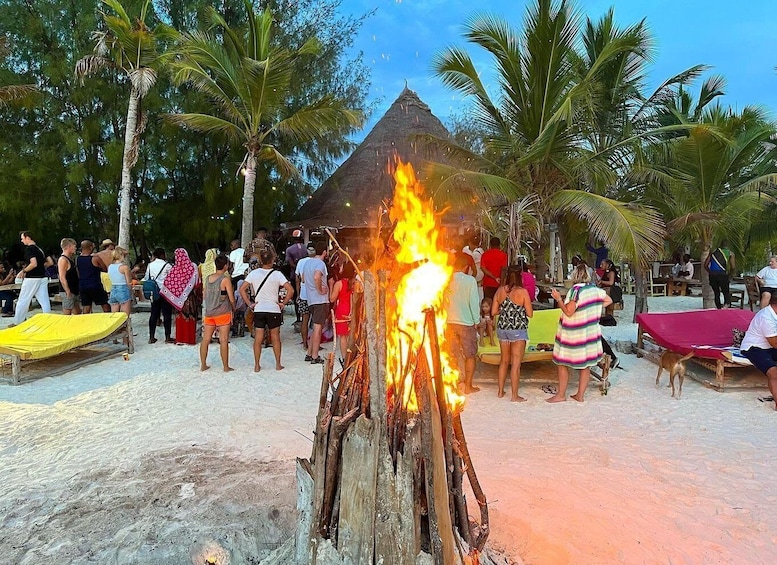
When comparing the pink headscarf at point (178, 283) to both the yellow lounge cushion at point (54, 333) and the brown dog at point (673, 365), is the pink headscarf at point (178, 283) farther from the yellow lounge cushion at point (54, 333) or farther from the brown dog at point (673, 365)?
the brown dog at point (673, 365)

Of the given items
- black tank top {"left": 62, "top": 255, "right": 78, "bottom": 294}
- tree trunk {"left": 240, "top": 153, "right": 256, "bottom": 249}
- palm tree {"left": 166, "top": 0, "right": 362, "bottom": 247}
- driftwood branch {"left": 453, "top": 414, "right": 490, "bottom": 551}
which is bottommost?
driftwood branch {"left": 453, "top": 414, "right": 490, "bottom": 551}

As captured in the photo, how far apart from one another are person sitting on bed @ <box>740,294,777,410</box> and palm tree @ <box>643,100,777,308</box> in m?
5.30

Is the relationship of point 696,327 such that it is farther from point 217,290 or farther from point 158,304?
point 158,304

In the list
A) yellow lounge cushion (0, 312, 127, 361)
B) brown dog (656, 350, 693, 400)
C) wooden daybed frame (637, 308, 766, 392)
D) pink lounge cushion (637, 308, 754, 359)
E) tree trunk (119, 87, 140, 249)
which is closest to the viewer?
brown dog (656, 350, 693, 400)

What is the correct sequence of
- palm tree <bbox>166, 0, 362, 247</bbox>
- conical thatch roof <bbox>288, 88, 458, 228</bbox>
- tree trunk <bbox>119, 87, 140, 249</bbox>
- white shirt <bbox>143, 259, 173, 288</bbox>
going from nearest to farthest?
white shirt <bbox>143, 259, 173, 288</bbox> → palm tree <bbox>166, 0, 362, 247</bbox> → tree trunk <bbox>119, 87, 140, 249</bbox> → conical thatch roof <bbox>288, 88, 458, 228</bbox>

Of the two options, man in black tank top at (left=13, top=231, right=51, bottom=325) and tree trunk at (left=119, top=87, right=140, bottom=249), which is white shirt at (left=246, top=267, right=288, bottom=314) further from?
tree trunk at (left=119, top=87, right=140, bottom=249)

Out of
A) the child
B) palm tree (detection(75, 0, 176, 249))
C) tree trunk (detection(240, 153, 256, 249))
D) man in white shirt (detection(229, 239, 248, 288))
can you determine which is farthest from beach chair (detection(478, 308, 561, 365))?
palm tree (detection(75, 0, 176, 249))

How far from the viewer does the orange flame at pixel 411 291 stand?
2578 mm

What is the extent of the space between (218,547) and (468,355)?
3593mm

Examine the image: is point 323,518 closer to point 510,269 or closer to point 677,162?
point 510,269

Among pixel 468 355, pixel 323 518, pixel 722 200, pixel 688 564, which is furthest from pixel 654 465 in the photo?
pixel 722 200

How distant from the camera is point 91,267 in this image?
29.6 feet

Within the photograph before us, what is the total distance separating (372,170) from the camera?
17.2 metres

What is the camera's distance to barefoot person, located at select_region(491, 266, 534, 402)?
579cm
